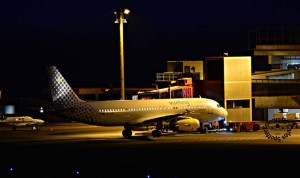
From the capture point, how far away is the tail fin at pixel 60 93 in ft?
249

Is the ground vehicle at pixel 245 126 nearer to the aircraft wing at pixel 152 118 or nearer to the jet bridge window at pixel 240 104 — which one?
the aircraft wing at pixel 152 118

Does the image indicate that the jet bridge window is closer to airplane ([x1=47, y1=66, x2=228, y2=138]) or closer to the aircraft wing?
airplane ([x1=47, y1=66, x2=228, y2=138])

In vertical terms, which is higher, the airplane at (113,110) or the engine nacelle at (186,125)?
the airplane at (113,110)

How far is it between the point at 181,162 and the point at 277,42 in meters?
87.6

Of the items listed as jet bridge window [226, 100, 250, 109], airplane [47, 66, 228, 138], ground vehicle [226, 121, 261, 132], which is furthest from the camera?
jet bridge window [226, 100, 250, 109]

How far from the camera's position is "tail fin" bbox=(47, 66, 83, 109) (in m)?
Result: 75.9

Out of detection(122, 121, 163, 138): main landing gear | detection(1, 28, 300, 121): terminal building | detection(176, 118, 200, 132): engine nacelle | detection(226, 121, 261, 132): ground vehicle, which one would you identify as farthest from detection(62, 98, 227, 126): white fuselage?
detection(1, 28, 300, 121): terminal building

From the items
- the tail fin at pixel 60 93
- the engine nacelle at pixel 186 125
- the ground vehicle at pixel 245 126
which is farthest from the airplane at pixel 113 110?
the ground vehicle at pixel 245 126

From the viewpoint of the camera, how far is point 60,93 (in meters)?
76.1

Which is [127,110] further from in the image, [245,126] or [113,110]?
[245,126]

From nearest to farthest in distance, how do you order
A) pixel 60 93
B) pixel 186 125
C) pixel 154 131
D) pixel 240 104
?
pixel 60 93, pixel 186 125, pixel 154 131, pixel 240 104

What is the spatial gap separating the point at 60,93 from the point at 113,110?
5.90 m

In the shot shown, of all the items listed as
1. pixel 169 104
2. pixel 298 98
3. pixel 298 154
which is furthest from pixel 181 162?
pixel 298 98

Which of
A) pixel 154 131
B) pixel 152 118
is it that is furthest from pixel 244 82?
pixel 152 118
